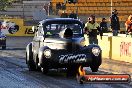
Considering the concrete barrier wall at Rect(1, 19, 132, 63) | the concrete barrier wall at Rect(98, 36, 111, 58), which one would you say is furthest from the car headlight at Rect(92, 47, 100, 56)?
the concrete barrier wall at Rect(98, 36, 111, 58)

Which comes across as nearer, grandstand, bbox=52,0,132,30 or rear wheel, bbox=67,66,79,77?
rear wheel, bbox=67,66,79,77

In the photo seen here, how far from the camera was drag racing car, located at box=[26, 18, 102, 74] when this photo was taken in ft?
42.1

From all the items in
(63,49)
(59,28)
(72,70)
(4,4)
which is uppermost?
(4,4)

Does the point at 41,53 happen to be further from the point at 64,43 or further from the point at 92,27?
the point at 92,27

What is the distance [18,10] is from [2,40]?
20192 mm

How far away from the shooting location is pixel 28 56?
1486 cm

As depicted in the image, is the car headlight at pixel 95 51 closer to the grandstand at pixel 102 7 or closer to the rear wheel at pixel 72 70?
the rear wheel at pixel 72 70

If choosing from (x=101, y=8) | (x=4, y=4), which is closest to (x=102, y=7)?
(x=101, y=8)

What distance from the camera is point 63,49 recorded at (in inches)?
509

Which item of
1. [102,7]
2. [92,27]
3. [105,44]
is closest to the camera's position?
[92,27]

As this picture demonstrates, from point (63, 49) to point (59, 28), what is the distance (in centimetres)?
126

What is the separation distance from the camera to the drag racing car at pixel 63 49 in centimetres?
1283

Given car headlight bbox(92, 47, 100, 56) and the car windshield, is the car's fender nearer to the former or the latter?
the car windshield

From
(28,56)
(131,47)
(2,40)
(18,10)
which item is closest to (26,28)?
(18,10)
